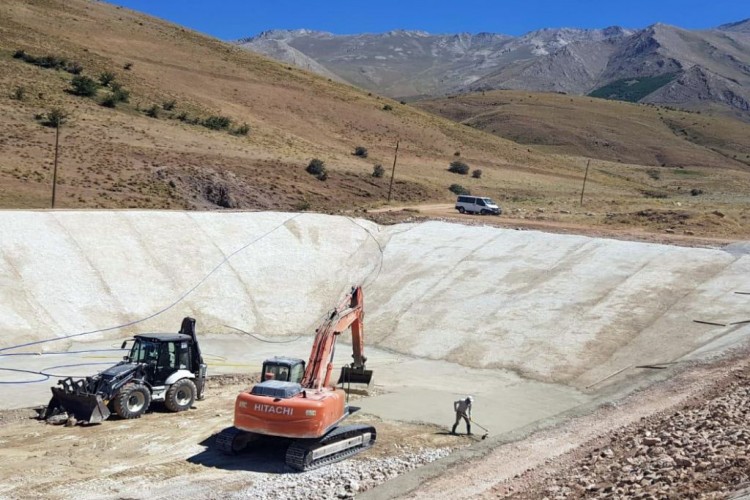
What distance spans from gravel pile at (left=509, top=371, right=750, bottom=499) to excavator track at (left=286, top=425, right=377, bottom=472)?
440 cm

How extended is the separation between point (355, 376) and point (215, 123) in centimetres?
5340

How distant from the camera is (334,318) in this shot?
20.4 metres

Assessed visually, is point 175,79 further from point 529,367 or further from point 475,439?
point 475,439

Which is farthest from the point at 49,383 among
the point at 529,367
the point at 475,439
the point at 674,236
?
the point at 674,236

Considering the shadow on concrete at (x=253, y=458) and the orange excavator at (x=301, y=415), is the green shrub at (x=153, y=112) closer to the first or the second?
the orange excavator at (x=301, y=415)

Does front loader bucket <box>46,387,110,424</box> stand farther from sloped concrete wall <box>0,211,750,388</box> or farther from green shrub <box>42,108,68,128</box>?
green shrub <box>42,108,68,128</box>

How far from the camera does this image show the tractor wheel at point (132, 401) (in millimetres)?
20141

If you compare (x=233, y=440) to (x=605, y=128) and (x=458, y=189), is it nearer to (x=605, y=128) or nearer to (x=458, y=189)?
(x=458, y=189)

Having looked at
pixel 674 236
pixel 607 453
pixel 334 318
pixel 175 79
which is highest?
pixel 175 79

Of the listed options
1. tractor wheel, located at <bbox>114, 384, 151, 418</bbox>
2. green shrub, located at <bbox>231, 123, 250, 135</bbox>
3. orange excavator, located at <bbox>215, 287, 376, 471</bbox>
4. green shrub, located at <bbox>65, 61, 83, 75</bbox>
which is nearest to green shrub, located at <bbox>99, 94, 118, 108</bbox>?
green shrub, located at <bbox>65, 61, 83, 75</bbox>

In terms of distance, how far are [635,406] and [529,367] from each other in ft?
21.3

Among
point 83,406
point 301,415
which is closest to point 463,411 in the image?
point 301,415

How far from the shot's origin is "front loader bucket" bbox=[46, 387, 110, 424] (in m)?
19.7

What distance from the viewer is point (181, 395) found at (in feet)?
70.7
